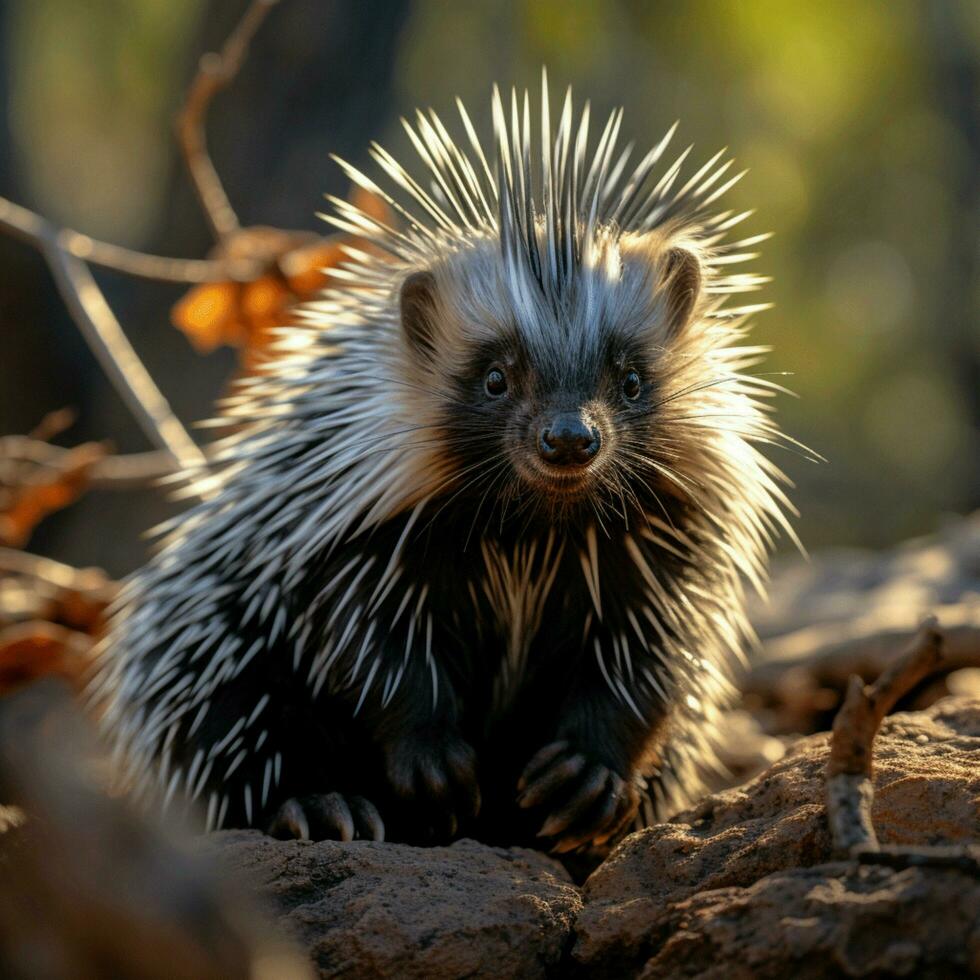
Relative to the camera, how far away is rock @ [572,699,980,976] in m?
2.22

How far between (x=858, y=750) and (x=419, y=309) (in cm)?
226

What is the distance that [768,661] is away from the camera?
6488 millimetres

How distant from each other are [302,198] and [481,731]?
24.0ft

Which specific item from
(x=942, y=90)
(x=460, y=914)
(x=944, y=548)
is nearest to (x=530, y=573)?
(x=460, y=914)

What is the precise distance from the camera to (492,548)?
401 centimetres

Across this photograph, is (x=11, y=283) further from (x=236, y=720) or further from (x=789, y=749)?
(x=789, y=749)

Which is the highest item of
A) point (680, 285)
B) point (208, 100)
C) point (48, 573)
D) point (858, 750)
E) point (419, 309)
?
point (208, 100)

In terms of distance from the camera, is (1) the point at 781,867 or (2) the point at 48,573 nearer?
(1) the point at 781,867

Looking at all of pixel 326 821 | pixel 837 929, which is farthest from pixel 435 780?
pixel 837 929

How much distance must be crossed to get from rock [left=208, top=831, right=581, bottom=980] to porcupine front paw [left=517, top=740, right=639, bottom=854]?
1.83ft

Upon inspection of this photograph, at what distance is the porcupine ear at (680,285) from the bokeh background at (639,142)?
21.1ft

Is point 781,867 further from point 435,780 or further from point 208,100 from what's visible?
point 208,100

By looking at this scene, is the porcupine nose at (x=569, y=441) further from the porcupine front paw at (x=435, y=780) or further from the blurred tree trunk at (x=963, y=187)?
the blurred tree trunk at (x=963, y=187)

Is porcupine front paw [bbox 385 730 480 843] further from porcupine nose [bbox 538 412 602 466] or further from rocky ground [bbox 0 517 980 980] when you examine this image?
porcupine nose [bbox 538 412 602 466]
